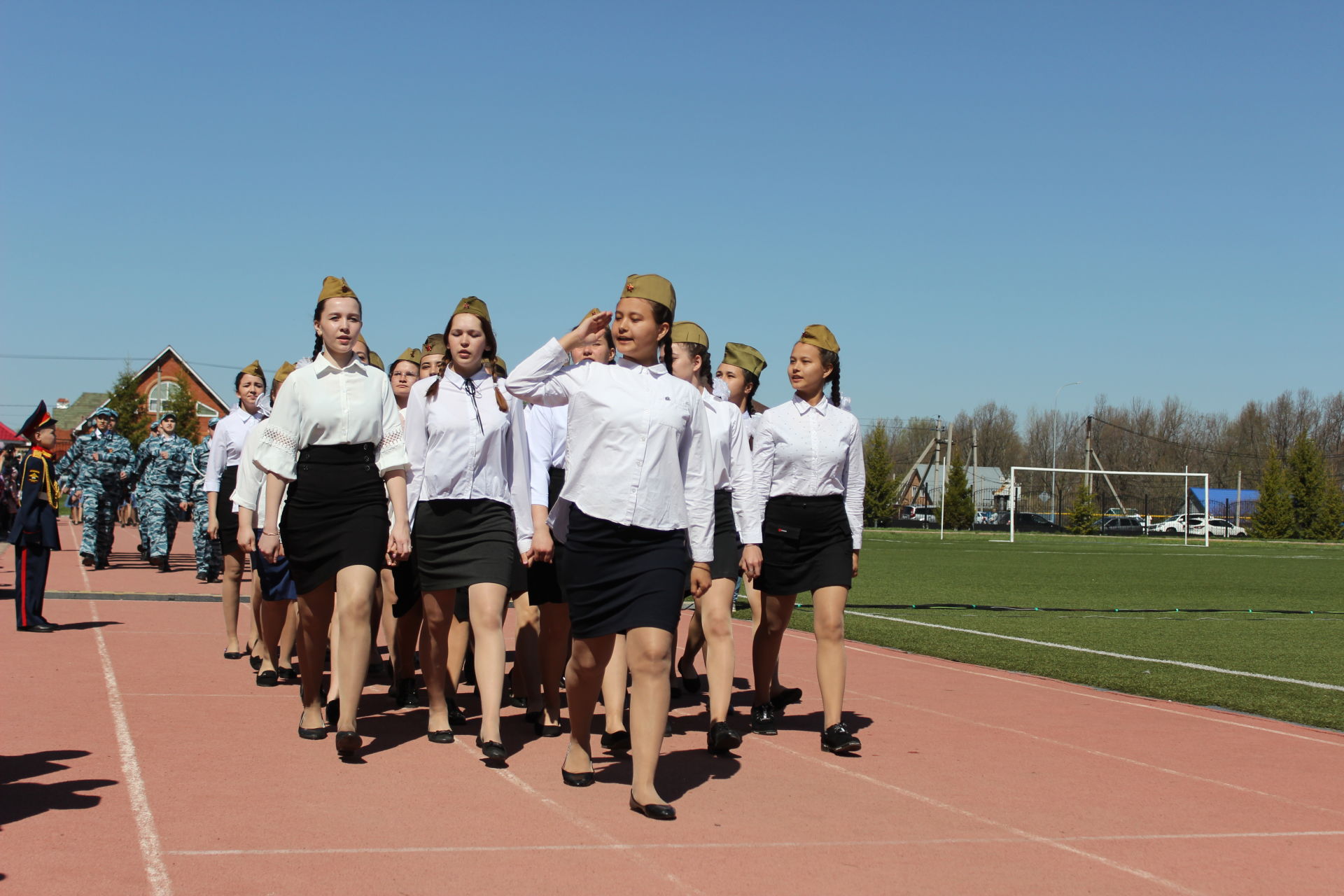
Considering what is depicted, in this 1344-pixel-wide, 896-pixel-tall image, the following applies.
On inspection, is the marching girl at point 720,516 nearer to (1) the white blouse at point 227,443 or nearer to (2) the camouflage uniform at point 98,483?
(1) the white blouse at point 227,443

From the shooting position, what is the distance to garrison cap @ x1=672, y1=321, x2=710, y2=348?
6.98 metres

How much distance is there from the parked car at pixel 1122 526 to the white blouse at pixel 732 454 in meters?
69.2

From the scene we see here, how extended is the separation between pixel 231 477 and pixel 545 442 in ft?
11.6

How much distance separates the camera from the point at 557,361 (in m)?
5.28

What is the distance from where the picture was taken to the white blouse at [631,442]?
505 cm

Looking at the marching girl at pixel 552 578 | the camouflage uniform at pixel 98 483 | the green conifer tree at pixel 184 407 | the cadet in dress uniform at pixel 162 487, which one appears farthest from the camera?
the green conifer tree at pixel 184 407

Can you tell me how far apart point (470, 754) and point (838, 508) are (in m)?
2.26

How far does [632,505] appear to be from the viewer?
16.5 ft

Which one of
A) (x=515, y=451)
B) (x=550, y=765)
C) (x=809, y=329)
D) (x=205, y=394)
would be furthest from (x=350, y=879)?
(x=205, y=394)

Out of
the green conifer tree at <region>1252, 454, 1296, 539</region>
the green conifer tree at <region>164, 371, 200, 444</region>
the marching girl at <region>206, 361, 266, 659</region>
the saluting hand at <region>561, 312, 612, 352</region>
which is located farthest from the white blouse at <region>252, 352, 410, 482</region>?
the green conifer tree at <region>1252, 454, 1296, 539</region>

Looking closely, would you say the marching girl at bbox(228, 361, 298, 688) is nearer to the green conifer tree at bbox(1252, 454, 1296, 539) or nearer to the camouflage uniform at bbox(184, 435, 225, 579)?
the camouflage uniform at bbox(184, 435, 225, 579)

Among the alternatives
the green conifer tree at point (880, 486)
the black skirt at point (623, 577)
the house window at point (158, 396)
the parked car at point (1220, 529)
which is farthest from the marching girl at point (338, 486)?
the house window at point (158, 396)

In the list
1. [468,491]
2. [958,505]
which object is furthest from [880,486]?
[468,491]

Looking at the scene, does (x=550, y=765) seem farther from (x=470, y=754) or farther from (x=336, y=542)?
(x=336, y=542)
